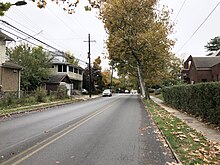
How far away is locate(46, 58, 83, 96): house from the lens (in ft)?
165

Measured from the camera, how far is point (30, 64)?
45.2 m

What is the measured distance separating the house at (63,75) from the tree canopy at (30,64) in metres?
2.49

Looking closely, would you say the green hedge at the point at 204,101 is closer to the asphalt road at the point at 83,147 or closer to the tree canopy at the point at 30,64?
the asphalt road at the point at 83,147

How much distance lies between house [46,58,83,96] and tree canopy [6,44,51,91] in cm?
249

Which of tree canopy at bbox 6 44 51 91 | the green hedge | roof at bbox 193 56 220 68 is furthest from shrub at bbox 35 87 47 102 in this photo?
roof at bbox 193 56 220 68

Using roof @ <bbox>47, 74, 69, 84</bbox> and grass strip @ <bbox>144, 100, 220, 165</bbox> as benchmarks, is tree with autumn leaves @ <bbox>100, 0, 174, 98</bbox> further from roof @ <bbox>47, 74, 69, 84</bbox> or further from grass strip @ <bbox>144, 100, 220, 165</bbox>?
grass strip @ <bbox>144, 100, 220, 165</bbox>

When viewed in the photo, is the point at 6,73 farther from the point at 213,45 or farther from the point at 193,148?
the point at 213,45

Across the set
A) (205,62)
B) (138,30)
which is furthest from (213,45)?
(138,30)

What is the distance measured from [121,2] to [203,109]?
22545 mm

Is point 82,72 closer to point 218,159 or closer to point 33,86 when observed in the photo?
point 33,86

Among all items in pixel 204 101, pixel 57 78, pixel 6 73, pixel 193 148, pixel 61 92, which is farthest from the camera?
pixel 57 78

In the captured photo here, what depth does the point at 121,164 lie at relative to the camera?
603 centimetres

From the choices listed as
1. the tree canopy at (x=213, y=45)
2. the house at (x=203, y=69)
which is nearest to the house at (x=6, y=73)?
the house at (x=203, y=69)

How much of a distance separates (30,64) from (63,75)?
8.40 metres
